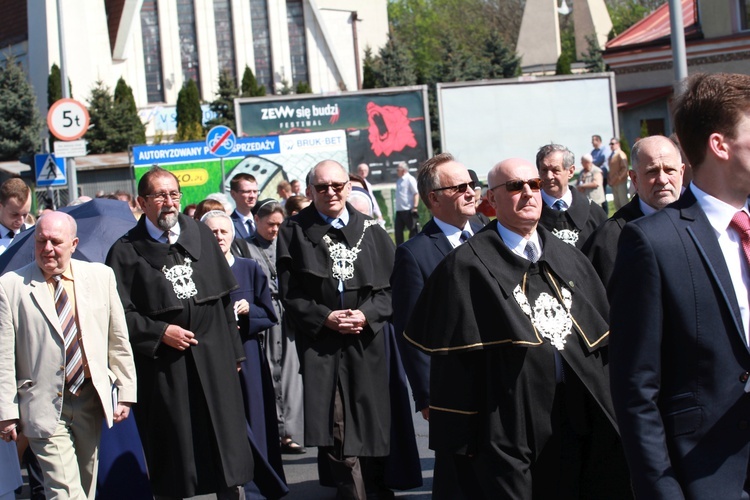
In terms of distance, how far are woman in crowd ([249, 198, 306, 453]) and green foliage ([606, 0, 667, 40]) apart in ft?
243

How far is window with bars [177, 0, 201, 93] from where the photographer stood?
57.5 m

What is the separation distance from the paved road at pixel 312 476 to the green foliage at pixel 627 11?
7456 cm

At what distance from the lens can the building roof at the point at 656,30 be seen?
4262 centimetres

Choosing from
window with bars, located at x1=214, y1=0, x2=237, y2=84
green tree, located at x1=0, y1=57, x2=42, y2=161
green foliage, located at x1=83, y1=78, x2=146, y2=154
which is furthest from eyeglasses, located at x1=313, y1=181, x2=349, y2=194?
window with bars, located at x1=214, y1=0, x2=237, y2=84

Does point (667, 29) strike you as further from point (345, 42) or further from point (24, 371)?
point (24, 371)

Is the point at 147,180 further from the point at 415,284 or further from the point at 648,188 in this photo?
the point at 648,188

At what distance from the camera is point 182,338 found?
6.88 meters

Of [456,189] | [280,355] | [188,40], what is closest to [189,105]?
[188,40]

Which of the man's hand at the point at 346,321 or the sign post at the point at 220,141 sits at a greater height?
the sign post at the point at 220,141

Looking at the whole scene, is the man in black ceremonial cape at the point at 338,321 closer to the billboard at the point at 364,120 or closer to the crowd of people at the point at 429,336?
the crowd of people at the point at 429,336

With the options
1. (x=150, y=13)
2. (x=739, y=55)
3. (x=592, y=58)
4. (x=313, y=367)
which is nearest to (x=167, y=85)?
(x=150, y=13)

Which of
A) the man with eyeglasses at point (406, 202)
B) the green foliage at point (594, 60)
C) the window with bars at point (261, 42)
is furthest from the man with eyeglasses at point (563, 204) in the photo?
the green foliage at point (594, 60)

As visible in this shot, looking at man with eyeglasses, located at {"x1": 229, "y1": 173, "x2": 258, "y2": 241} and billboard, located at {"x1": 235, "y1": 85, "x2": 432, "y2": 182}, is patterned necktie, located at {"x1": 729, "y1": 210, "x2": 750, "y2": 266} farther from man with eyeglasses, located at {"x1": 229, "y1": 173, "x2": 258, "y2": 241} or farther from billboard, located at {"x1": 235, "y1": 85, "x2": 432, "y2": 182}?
billboard, located at {"x1": 235, "y1": 85, "x2": 432, "y2": 182}

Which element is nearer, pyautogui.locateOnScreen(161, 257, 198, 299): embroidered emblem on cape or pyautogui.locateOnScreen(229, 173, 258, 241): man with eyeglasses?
pyautogui.locateOnScreen(161, 257, 198, 299): embroidered emblem on cape
